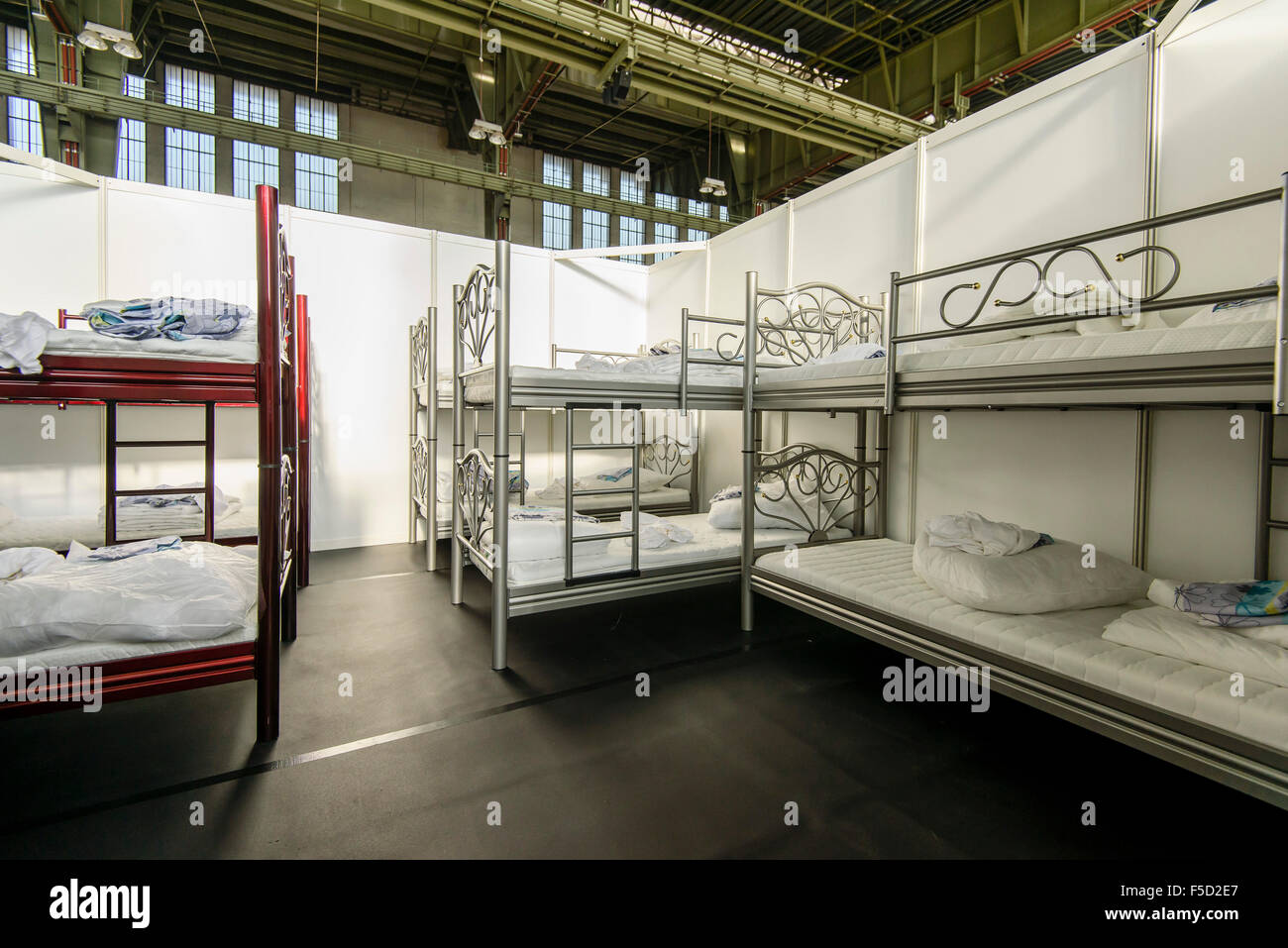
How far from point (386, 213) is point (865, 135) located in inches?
262

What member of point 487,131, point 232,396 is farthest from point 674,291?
point 232,396

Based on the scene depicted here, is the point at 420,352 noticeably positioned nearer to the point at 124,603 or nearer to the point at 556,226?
the point at 124,603

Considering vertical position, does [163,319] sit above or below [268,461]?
above

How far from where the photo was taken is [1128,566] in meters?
2.35

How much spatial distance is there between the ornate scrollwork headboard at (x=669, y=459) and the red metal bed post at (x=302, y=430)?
10.1 ft

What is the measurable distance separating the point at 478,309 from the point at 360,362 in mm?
2817

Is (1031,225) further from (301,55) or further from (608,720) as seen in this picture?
(301,55)

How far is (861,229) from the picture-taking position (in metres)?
4.09

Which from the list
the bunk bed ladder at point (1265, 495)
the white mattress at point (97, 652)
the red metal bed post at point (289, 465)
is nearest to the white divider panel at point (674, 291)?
the red metal bed post at point (289, 465)

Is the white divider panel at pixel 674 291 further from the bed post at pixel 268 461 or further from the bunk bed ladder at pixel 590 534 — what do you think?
the bed post at pixel 268 461

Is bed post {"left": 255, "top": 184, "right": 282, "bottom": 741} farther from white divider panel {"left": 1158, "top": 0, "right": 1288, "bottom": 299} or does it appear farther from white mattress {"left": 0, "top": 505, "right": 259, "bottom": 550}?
white divider panel {"left": 1158, "top": 0, "right": 1288, "bottom": 299}

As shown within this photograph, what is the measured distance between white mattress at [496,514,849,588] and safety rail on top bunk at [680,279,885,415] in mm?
819
